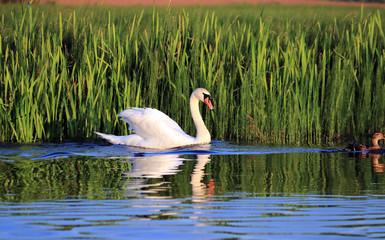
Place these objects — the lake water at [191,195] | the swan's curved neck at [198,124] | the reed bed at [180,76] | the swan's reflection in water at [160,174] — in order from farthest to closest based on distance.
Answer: the reed bed at [180,76] → the swan's curved neck at [198,124] → the swan's reflection in water at [160,174] → the lake water at [191,195]

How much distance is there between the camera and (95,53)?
11.0 m

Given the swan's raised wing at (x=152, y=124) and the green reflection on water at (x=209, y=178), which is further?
the swan's raised wing at (x=152, y=124)

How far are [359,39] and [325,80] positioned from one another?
3.22 ft

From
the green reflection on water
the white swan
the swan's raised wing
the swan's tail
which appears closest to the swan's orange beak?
the white swan

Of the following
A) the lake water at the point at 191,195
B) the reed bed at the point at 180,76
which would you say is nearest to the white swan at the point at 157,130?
the reed bed at the point at 180,76

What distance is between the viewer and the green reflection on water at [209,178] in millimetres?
5984

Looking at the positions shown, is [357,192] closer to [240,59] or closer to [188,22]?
[240,59]

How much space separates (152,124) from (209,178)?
3634 millimetres

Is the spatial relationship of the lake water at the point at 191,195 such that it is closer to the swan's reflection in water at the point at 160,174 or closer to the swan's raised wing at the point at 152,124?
the swan's reflection in water at the point at 160,174

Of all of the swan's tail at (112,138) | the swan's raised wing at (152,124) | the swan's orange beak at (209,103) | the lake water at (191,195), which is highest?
the swan's orange beak at (209,103)

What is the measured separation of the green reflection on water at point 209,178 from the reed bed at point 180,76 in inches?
69.8

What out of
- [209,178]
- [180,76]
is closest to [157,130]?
[180,76]

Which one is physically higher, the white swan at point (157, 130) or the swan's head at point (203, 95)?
the swan's head at point (203, 95)

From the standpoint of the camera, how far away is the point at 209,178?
6.94 meters
